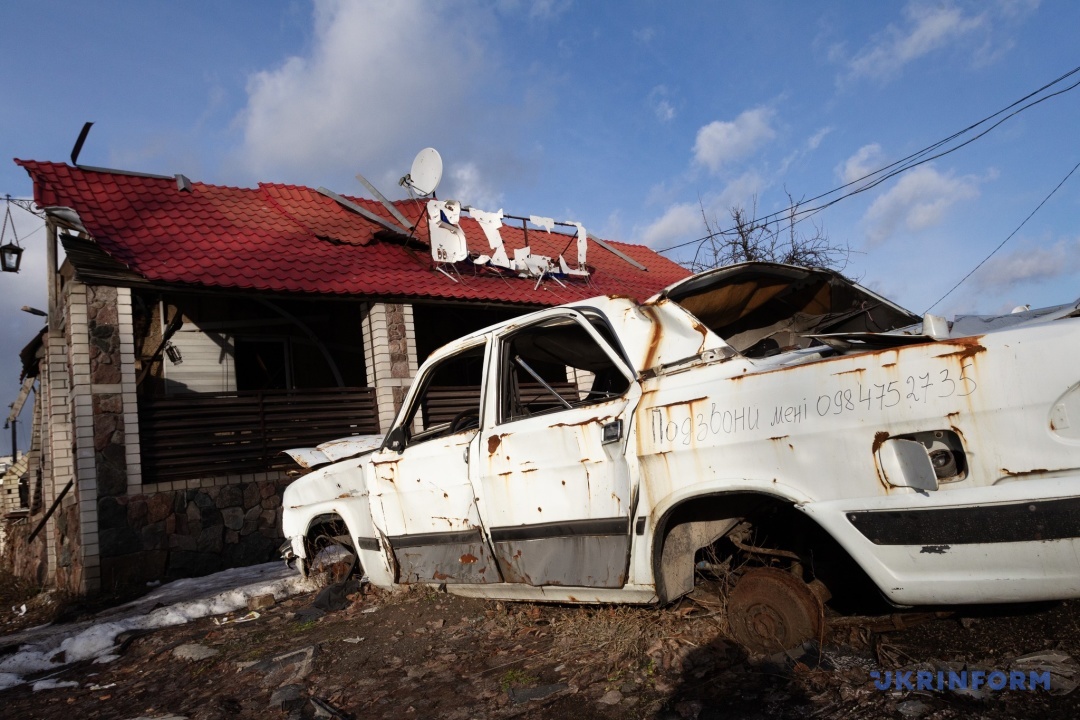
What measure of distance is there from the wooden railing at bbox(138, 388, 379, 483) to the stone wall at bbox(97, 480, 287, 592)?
1.09ft

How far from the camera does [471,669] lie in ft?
12.6

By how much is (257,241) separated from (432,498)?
26.2 feet

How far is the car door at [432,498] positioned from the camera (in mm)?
4312

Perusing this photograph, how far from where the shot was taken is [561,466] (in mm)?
3711

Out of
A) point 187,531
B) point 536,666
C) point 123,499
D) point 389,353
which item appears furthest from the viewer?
point 389,353

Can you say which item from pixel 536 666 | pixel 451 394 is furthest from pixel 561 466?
pixel 451 394

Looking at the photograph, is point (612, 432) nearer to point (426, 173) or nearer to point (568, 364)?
point (568, 364)

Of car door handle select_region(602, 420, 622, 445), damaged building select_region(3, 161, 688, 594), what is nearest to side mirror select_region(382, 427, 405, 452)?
car door handle select_region(602, 420, 622, 445)

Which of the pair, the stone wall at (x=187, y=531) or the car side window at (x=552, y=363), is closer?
the car side window at (x=552, y=363)

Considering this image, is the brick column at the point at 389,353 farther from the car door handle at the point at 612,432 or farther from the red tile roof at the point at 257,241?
the car door handle at the point at 612,432

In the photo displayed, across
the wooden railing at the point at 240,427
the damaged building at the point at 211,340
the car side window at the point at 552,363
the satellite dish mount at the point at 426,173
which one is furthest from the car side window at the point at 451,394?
the satellite dish mount at the point at 426,173

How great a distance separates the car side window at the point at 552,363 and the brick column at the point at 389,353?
644cm

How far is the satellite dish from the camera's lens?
13359 mm

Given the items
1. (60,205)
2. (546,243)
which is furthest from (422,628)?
(546,243)
